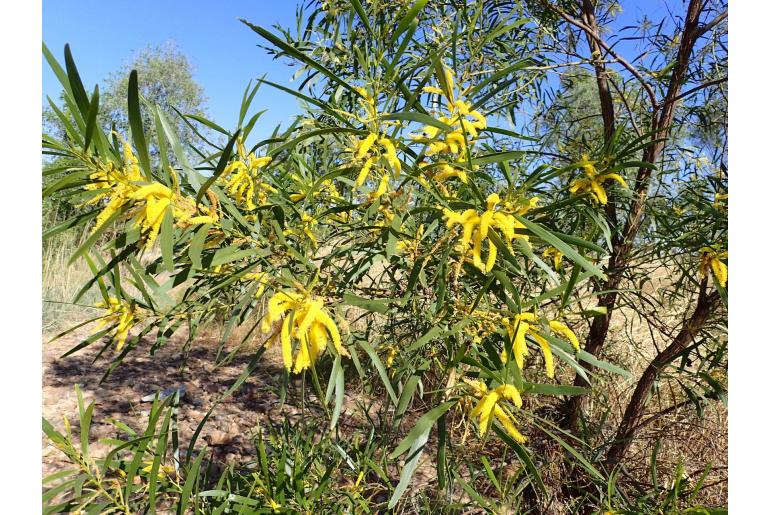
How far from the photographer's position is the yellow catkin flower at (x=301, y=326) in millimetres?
481

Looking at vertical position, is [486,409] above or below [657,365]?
above

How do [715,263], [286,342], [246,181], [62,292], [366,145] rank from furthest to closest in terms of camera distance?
[62,292] < [715,263] < [246,181] < [366,145] < [286,342]

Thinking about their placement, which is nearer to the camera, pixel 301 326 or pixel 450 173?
pixel 301 326

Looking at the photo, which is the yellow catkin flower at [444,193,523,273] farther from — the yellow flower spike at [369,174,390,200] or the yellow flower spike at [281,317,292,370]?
the yellow flower spike at [281,317,292,370]

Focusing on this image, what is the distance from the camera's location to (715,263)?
879mm

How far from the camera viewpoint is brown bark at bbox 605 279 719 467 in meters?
1.18

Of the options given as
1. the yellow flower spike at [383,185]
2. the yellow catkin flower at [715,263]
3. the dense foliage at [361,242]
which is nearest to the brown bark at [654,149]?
the dense foliage at [361,242]

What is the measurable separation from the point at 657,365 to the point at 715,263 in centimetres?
48

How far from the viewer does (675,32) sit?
1.45 metres

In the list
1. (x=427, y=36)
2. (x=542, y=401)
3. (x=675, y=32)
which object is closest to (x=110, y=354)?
(x=542, y=401)

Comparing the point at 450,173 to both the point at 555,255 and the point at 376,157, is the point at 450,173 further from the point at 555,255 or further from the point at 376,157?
the point at 555,255

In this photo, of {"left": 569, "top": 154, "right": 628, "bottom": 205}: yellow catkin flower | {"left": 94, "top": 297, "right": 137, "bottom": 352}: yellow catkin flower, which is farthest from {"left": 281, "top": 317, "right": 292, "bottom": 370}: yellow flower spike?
{"left": 569, "top": 154, "right": 628, "bottom": 205}: yellow catkin flower

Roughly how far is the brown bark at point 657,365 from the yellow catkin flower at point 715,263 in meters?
0.26

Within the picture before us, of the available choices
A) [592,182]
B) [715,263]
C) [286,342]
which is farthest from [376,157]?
[715,263]
